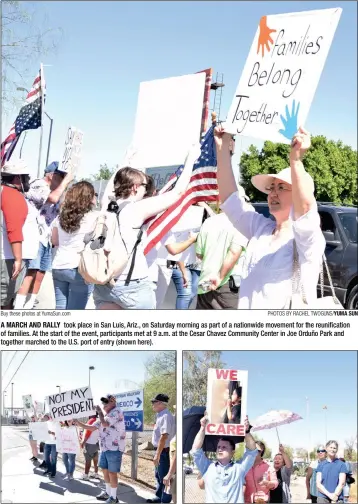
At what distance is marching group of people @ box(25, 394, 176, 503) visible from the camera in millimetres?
5758

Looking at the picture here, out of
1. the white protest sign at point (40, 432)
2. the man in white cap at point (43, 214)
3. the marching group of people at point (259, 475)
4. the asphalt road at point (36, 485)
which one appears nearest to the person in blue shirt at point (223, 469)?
the marching group of people at point (259, 475)

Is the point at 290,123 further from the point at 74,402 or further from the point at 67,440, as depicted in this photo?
the point at 67,440

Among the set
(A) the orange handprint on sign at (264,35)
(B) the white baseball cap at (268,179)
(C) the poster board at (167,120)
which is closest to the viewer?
(B) the white baseball cap at (268,179)

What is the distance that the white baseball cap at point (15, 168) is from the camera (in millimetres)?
5844

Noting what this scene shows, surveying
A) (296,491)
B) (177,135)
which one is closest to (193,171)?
(177,135)

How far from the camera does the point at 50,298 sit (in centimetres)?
A: 586

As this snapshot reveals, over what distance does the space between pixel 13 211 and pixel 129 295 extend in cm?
94

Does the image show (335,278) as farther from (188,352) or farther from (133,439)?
(133,439)

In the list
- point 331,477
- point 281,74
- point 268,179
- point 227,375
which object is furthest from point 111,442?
point 281,74

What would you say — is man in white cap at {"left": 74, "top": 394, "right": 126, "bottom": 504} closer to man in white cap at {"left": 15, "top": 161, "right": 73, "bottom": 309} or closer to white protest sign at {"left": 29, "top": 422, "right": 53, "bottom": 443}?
white protest sign at {"left": 29, "top": 422, "right": 53, "bottom": 443}

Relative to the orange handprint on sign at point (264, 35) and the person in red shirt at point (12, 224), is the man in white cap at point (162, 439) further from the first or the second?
the orange handprint on sign at point (264, 35)

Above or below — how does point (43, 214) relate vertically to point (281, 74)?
below

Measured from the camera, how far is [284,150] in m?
5.66

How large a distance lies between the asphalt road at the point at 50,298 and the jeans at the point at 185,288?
0.03 metres
